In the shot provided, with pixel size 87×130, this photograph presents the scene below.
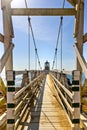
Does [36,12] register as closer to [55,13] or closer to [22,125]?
[55,13]

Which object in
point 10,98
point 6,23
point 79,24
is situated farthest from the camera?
point 79,24

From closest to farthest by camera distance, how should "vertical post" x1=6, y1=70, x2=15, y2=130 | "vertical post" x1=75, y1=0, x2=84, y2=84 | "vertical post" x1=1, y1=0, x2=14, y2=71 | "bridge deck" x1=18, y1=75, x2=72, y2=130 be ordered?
"vertical post" x1=6, y1=70, x2=15, y2=130, "bridge deck" x1=18, y1=75, x2=72, y2=130, "vertical post" x1=1, y1=0, x2=14, y2=71, "vertical post" x1=75, y1=0, x2=84, y2=84

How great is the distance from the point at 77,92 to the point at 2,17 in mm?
1780

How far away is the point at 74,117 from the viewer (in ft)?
9.65

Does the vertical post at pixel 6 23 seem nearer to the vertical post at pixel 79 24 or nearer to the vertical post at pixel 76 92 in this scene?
the vertical post at pixel 79 24

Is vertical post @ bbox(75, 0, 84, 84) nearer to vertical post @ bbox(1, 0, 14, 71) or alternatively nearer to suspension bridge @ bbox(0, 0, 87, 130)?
suspension bridge @ bbox(0, 0, 87, 130)

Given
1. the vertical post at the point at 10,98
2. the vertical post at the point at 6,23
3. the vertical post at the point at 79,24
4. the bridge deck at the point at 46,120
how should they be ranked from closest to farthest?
the vertical post at the point at 10,98
the bridge deck at the point at 46,120
the vertical post at the point at 6,23
the vertical post at the point at 79,24

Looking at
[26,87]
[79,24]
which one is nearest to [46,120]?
[26,87]

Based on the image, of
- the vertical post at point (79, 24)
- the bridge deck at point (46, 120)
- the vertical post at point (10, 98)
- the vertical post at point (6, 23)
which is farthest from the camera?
the vertical post at point (79, 24)

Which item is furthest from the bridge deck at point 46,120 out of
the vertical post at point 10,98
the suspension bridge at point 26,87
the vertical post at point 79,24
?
the vertical post at point 79,24

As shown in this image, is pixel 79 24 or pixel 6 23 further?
pixel 79 24

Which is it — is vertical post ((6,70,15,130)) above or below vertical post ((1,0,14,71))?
below

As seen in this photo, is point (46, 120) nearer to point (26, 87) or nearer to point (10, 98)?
point (26, 87)

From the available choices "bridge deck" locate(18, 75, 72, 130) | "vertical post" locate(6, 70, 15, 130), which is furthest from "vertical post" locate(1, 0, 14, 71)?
"bridge deck" locate(18, 75, 72, 130)
